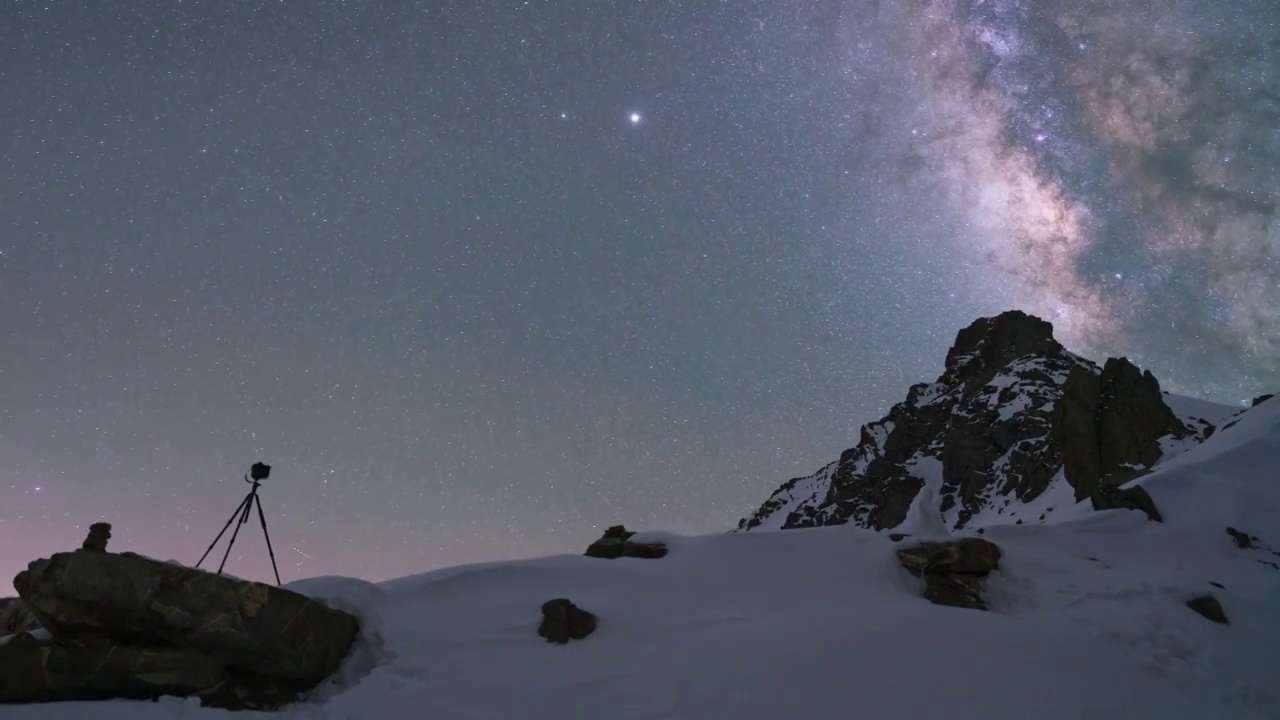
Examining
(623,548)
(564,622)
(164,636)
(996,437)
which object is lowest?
(564,622)

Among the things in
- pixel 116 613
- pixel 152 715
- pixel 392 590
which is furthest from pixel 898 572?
pixel 116 613

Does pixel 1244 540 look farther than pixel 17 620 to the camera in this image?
Yes

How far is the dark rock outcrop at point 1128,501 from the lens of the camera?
55.4 feet

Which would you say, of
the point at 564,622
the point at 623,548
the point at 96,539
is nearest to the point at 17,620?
the point at 96,539

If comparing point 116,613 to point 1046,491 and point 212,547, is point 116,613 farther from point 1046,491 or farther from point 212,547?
point 1046,491

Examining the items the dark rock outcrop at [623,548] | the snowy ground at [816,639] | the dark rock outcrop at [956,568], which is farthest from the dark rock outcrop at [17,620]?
the dark rock outcrop at [956,568]

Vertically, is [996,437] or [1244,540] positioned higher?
[996,437]

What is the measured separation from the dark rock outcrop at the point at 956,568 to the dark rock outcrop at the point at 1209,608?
122 inches

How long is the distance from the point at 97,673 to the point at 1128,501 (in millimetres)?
20824

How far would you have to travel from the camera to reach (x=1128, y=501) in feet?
56.9

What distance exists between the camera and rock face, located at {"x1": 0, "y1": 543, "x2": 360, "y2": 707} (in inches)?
367

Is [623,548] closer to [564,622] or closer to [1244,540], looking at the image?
[564,622]

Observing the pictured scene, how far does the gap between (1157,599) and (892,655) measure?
19.8ft

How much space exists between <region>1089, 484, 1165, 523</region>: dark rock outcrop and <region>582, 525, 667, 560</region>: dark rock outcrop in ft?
37.7
